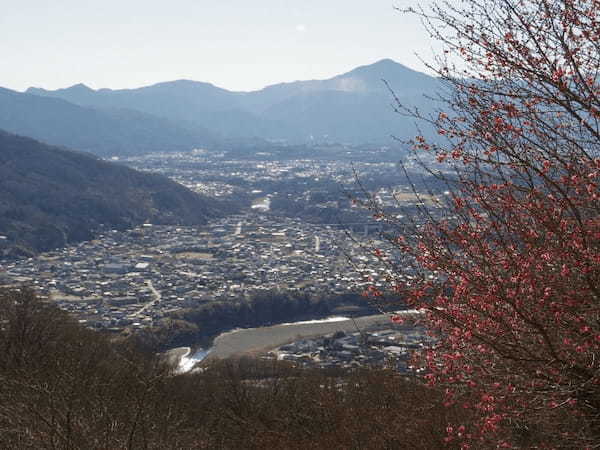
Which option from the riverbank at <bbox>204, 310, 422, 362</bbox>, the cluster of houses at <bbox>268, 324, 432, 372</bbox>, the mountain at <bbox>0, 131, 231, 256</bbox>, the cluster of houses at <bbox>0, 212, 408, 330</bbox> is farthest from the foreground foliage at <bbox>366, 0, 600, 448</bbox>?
the mountain at <bbox>0, 131, 231, 256</bbox>

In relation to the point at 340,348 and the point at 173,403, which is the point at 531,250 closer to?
the point at 173,403

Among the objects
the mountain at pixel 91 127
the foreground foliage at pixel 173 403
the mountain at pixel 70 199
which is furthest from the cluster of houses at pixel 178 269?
the mountain at pixel 91 127

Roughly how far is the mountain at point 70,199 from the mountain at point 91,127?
7259 cm

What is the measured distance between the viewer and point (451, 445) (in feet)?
21.2

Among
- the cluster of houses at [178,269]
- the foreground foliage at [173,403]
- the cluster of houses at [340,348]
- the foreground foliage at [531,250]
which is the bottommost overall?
the cluster of houses at [178,269]

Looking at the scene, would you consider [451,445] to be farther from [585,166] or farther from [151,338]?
[151,338]

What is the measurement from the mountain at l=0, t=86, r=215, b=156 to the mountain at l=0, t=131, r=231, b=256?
7259cm

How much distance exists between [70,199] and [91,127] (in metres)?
112

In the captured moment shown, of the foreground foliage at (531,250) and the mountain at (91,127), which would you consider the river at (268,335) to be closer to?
the foreground foliage at (531,250)

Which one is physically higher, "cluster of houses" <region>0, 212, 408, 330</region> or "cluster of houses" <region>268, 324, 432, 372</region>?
"cluster of houses" <region>268, 324, 432, 372</region>

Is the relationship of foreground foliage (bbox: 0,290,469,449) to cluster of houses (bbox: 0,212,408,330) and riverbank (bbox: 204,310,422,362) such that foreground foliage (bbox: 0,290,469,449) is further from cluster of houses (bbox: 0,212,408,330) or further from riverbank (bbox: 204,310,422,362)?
cluster of houses (bbox: 0,212,408,330)

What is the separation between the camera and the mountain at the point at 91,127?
15488 cm

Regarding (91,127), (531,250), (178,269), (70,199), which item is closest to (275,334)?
(178,269)

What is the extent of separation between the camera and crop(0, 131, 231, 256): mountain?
52.1 meters
